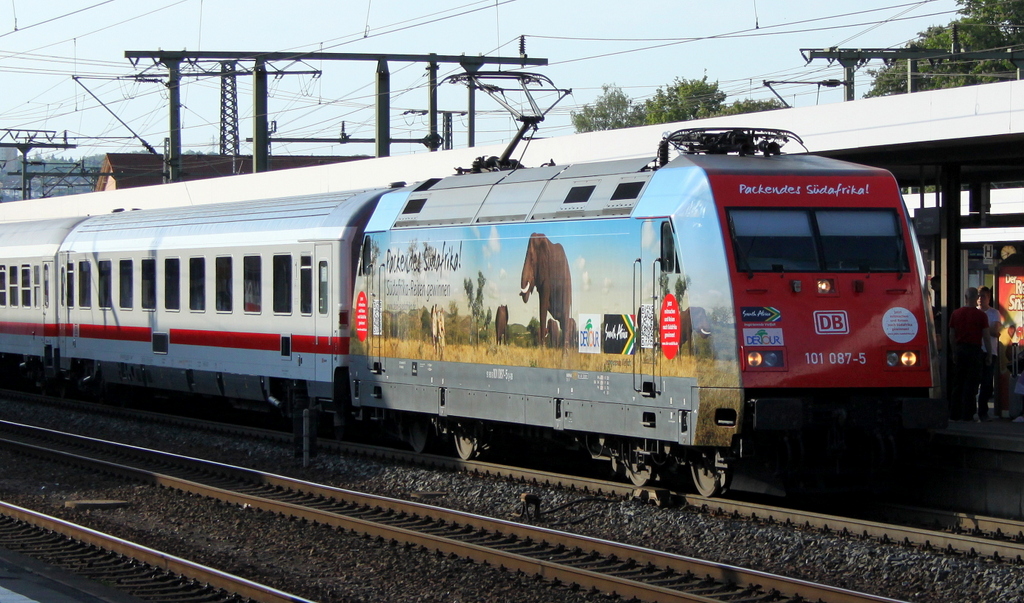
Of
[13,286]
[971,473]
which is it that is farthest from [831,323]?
[13,286]

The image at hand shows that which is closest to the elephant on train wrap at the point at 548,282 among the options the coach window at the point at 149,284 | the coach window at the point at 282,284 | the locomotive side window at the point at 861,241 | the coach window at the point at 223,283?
the locomotive side window at the point at 861,241

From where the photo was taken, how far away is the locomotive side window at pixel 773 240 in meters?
10.7

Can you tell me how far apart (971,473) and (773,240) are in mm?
3035

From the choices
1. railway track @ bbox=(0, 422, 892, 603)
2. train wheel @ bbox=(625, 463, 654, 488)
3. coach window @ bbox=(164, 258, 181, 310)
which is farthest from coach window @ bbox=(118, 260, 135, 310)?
train wheel @ bbox=(625, 463, 654, 488)

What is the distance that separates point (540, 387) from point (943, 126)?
5.46 meters

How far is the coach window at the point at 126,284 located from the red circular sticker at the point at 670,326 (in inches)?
493

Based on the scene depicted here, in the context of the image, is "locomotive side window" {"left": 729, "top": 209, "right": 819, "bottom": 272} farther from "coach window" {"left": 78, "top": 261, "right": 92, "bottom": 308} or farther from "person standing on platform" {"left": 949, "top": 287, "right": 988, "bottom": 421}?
"coach window" {"left": 78, "top": 261, "right": 92, "bottom": 308}

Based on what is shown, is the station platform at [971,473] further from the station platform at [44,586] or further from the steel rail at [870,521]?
the station platform at [44,586]

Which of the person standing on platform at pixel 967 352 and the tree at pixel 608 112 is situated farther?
the tree at pixel 608 112

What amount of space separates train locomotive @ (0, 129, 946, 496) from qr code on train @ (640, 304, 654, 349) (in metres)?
0.02

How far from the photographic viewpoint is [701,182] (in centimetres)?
1079

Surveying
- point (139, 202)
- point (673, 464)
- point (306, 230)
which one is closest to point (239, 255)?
point (306, 230)

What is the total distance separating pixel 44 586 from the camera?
8.86m

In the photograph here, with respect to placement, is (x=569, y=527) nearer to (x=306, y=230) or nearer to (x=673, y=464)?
(x=673, y=464)
